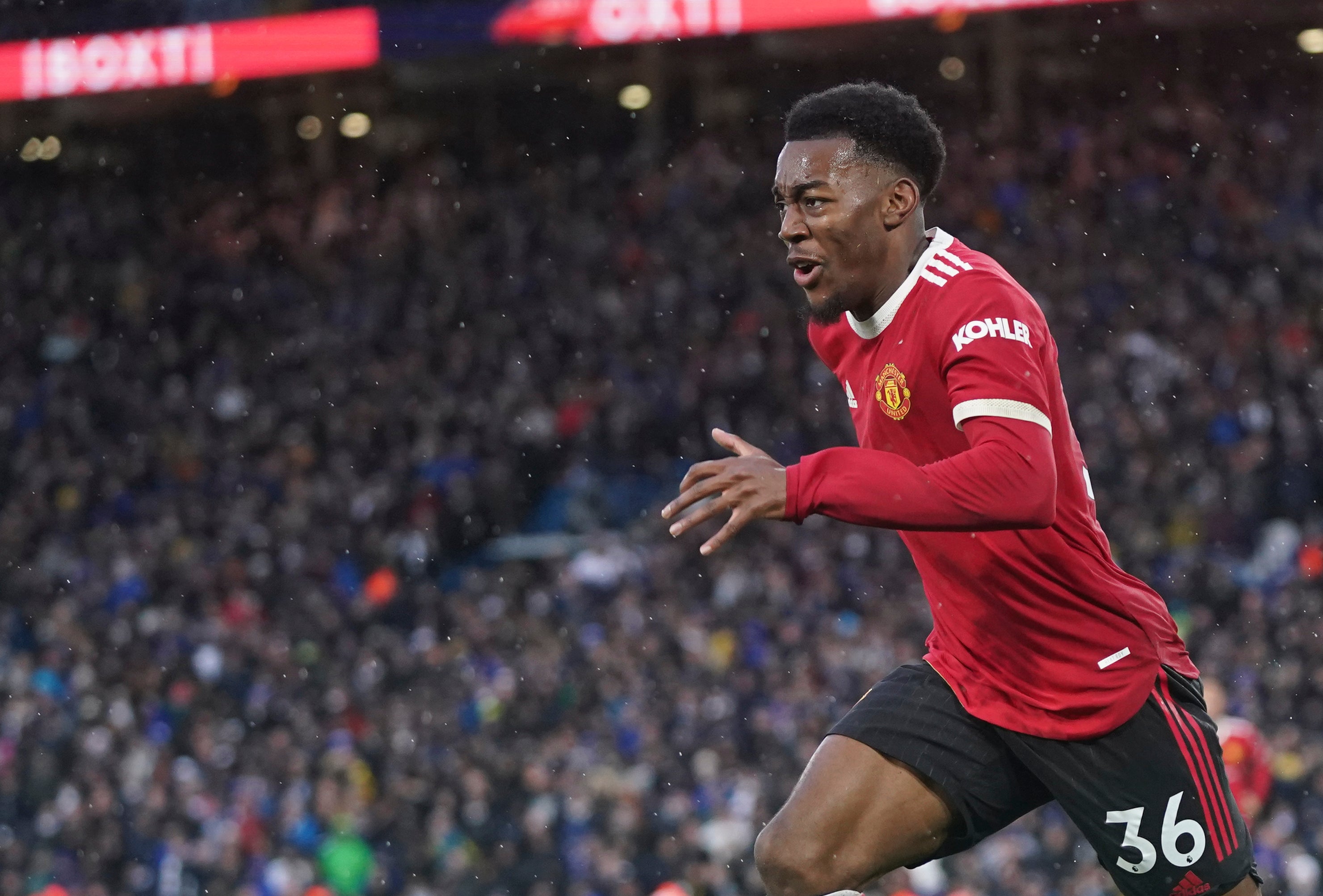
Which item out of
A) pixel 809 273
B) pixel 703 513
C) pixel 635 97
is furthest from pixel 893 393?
pixel 635 97

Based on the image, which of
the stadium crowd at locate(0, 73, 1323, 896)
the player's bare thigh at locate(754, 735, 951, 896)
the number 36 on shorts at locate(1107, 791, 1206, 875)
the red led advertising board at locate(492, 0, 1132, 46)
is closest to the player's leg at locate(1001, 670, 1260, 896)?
the number 36 on shorts at locate(1107, 791, 1206, 875)

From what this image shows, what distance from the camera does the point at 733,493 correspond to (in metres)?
2.94

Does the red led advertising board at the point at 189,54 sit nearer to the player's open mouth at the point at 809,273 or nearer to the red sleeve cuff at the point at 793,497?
the player's open mouth at the point at 809,273

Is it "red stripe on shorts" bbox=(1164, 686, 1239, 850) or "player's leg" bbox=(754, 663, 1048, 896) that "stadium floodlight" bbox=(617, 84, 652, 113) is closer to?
"player's leg" bbox=(754, 663, 1048, 896)

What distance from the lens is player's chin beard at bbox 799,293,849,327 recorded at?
344 cm

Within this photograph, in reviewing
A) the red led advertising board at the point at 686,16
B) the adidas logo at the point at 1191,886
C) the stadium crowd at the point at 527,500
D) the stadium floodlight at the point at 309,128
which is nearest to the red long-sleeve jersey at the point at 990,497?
the adidas logo at the point at 1191,886

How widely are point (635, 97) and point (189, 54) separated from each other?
553 cm

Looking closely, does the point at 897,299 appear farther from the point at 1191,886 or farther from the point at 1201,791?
the point at 1191,886

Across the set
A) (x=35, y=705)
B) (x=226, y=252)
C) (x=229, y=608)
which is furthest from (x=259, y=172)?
(x=35, y=705)

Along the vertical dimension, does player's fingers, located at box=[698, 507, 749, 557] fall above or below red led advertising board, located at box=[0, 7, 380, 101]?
below

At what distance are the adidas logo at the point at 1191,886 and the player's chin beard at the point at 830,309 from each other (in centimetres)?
144

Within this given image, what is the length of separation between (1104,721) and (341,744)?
9.50m

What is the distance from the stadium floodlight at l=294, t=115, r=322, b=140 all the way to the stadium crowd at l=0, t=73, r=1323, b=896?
45cm

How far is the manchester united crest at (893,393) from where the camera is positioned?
337cm
